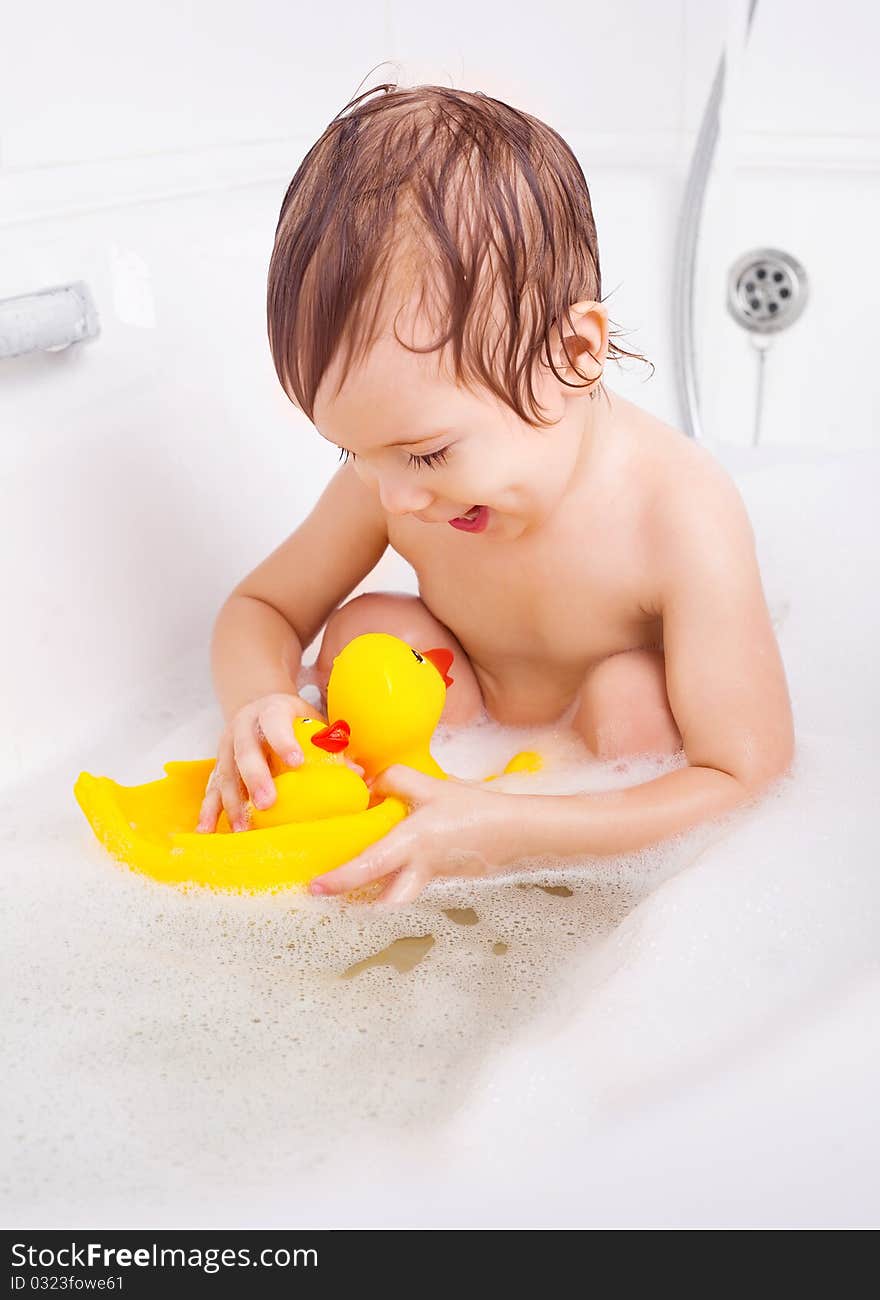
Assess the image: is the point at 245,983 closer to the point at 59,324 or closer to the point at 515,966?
the point at 515,966

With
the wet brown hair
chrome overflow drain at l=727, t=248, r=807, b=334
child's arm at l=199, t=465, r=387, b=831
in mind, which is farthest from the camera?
chrome overflow drain at l=727, t=248, r=807, b=334

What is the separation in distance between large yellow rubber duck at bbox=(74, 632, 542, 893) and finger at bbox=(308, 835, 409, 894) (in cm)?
1

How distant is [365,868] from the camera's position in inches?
34.9

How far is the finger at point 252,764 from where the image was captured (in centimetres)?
91

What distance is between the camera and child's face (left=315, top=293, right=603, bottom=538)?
817 millimetres

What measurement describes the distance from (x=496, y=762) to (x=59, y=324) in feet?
1.71

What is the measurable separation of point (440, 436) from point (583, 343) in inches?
4.8

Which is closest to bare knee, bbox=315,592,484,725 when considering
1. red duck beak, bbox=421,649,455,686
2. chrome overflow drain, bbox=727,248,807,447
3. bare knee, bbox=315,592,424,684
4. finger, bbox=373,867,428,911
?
bare knee, bbox=315,592,424,684

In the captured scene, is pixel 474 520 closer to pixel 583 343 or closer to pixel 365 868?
pixel 583 343

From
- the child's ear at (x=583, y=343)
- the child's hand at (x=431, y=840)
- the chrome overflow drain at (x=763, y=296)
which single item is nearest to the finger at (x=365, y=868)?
the child's hand at (x=431, y=840)

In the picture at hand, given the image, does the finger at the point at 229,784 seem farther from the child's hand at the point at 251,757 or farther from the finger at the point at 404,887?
the finger at the point at 404,887

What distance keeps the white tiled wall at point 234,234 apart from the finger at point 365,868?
375 millimetres

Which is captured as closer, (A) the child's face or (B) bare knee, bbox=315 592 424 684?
(A) the child's face

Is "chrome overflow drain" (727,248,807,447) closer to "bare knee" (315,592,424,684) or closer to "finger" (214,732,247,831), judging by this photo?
"bare knee" (315,592,424,684)
